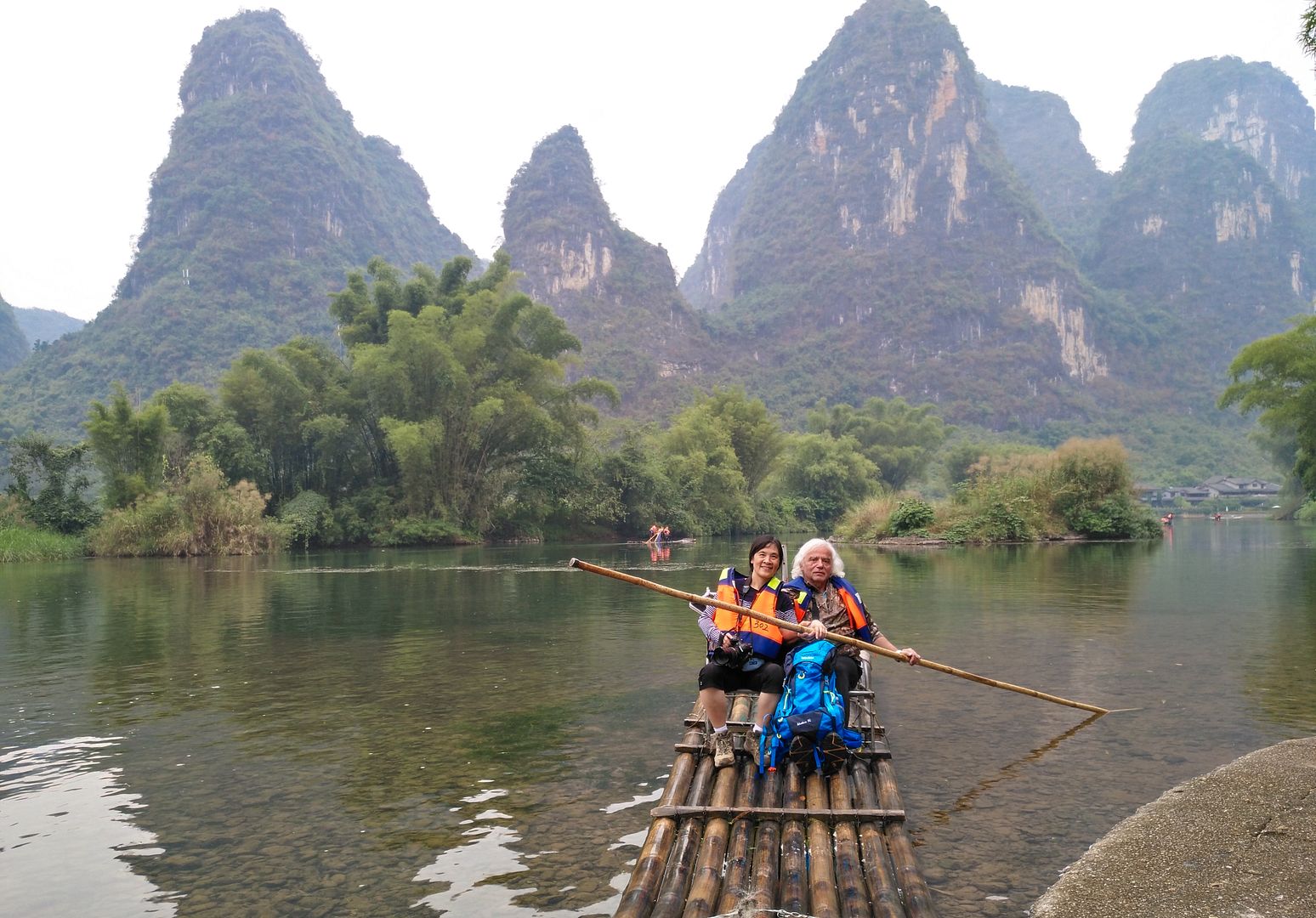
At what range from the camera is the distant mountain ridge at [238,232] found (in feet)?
306

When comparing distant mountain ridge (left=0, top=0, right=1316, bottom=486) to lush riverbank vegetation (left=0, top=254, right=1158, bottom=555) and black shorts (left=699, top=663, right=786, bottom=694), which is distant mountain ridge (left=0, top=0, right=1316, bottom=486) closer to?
lush riverbank vegetation (left=0, top=254, right=1158, bottom=555)

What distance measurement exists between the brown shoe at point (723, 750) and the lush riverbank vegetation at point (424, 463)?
100 feet

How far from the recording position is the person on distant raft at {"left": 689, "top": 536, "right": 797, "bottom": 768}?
543 centimetres

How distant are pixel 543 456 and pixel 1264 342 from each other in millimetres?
29150

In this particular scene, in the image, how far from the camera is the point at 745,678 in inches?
220

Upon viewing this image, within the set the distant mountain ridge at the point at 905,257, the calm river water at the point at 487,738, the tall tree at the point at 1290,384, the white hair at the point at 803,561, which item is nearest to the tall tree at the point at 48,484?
the calm river water at the point at 487,738

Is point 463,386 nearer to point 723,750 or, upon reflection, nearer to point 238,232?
point 723,750

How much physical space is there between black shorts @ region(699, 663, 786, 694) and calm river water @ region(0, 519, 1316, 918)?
0.74 metres

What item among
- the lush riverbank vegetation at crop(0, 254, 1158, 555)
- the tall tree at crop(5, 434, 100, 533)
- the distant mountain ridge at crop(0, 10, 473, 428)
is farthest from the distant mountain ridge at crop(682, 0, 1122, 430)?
the tall tree at crop(5, 434, 100, 533)

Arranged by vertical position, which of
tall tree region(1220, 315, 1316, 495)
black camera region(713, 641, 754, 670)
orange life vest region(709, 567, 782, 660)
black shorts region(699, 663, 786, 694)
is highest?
tall tree region(1220, 315, 1316, 495)

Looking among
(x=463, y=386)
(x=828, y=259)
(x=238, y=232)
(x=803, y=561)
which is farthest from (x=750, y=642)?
(x=828, y=259)

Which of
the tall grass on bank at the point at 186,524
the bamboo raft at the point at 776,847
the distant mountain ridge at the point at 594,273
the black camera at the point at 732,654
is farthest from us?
the distant mountain ridge at the point at 594,273

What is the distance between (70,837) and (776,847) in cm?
370

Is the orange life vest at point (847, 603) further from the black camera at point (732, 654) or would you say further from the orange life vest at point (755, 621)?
the black camera at point (732, 654)
